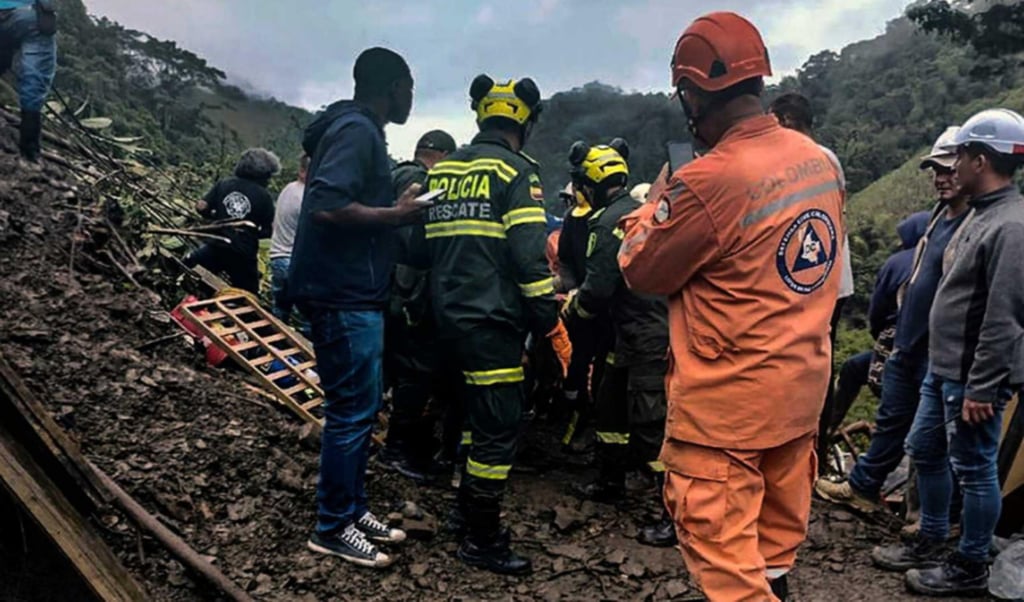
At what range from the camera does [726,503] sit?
207cm

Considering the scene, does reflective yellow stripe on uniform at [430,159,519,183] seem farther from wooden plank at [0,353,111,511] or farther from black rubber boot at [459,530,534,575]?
wooden plank at [0,353,111,511]

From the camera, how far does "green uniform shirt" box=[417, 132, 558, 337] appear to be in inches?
126

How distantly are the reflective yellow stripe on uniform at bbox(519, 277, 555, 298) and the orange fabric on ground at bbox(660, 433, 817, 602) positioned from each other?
3.83 ft

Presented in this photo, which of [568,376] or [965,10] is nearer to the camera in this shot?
[568,376]

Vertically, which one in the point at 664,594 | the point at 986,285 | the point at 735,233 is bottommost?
the point at 664,594

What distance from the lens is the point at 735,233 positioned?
80.3 inches

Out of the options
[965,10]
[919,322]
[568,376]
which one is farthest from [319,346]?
[965,10]

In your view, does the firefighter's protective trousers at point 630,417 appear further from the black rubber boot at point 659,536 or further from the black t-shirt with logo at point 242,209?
the black t-shirt with logo at point 242,209

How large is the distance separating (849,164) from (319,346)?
915 inches

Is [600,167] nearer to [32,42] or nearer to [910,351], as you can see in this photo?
[910,351]

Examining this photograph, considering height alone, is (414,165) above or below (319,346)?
above

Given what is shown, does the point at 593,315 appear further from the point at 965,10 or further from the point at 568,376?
the point at 965,10

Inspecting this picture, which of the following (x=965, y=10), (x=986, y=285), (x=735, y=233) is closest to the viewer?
(x=735, y=233)

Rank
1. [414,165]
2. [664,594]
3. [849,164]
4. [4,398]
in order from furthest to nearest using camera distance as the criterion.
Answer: [849,164] → [414,165] → [664,594] → [4,398]
